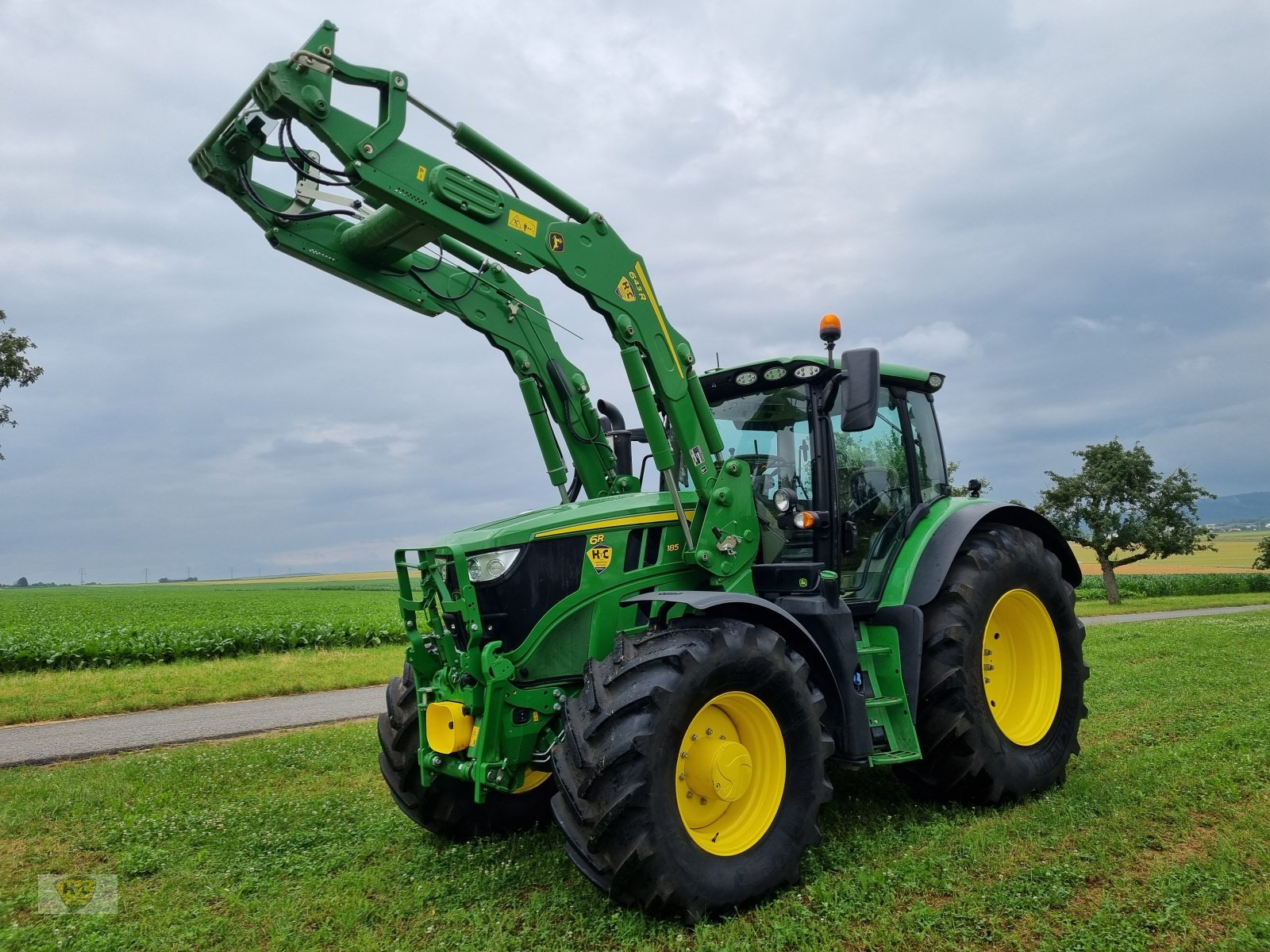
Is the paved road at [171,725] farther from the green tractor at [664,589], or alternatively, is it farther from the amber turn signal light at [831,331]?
the amber turn signal light at [831,331]

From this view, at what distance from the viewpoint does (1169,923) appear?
146 inches

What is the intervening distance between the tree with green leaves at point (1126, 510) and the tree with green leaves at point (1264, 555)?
32.1 feet

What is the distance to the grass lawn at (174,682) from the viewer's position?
11.8 m

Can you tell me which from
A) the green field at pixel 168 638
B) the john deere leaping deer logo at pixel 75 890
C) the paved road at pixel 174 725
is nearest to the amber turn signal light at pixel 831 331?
the john deere leaping deer logo at pixel 75 890

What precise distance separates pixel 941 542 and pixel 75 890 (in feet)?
17.4

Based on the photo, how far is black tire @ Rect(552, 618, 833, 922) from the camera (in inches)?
150

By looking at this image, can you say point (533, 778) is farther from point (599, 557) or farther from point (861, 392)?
point (861, 392)

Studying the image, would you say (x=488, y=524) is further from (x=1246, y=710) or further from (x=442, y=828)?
(x=1246, y=710)

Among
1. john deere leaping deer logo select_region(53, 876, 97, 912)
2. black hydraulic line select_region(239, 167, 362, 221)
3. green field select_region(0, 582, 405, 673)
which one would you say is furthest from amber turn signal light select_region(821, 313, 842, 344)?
green field select_region(0, 582, 405, 673)

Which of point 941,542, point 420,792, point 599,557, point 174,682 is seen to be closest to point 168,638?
point 174,682

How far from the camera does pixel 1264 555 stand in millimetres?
44531

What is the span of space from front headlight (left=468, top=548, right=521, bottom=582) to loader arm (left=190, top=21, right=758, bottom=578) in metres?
0.96

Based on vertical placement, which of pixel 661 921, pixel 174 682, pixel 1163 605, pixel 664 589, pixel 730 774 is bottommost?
pixel 1163 605

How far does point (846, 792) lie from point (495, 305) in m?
4.02
